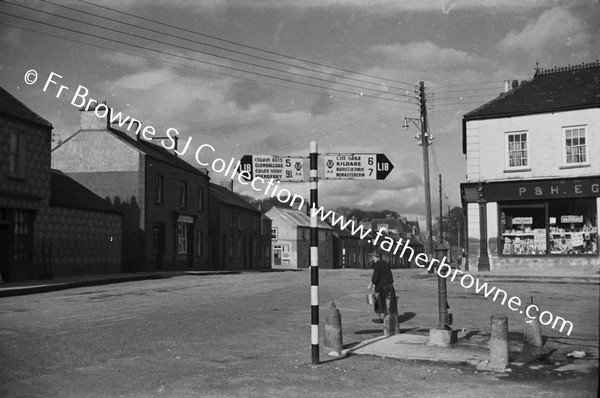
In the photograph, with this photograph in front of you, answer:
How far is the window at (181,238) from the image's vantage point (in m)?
40.4

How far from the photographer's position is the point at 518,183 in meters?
25.8

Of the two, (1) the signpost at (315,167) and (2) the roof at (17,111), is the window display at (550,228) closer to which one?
(1) the signpost at (315,167)

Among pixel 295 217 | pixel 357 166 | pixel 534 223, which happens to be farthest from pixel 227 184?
pixel 357 166

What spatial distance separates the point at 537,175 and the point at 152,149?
2387 cm

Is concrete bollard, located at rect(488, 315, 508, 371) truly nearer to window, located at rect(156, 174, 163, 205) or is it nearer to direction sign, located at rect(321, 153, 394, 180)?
direction sign, located at rect(321, 153, 394, 180)

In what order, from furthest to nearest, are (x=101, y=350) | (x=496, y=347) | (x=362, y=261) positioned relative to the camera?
1. (x=362, y=261)
2. (x=101, y=350)
3. (x=496, y=347)

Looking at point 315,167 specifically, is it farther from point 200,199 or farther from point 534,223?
point 200,199

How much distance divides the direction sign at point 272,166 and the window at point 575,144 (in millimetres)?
16623

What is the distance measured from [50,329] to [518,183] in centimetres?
1998

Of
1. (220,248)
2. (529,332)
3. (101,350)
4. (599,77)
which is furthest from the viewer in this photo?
(220,248)

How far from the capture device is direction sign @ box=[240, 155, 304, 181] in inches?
343

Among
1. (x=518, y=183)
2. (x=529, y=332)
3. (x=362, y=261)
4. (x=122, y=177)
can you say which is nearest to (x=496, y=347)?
(x=529, y=332)

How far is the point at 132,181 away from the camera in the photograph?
36.1 m

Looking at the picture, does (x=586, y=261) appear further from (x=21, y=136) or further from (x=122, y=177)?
(x=122, y=177)
